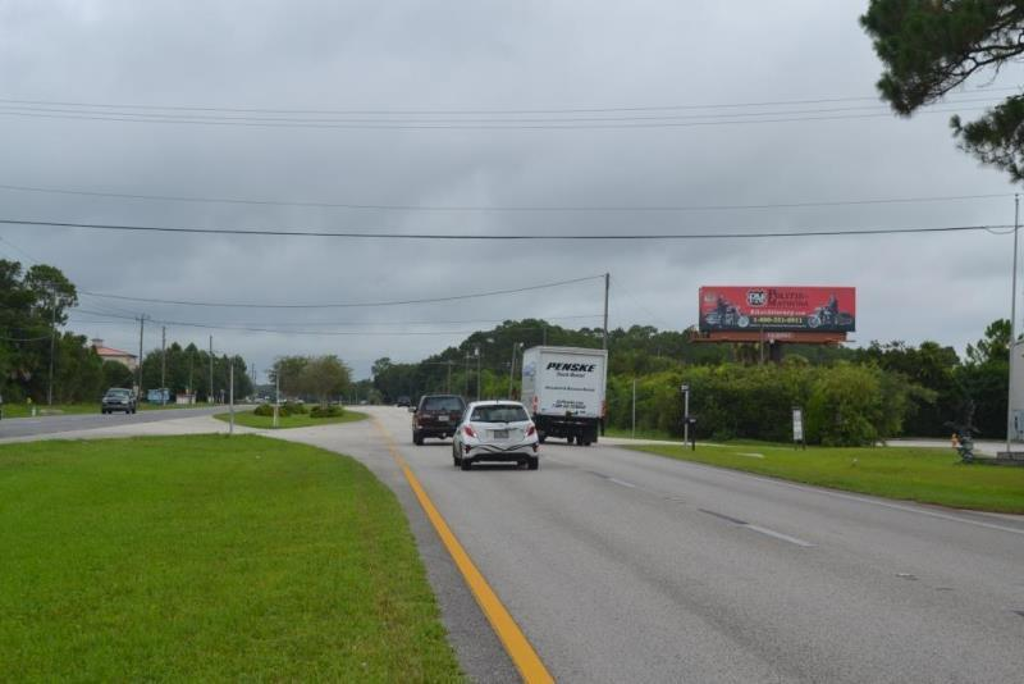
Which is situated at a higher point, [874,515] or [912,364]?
[912,364]

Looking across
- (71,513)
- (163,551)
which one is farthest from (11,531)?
(163,551)

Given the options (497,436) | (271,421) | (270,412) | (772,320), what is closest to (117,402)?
(270,412)

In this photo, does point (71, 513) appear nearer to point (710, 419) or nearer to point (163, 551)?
point (163, 551)

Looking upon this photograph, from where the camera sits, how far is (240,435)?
39.8 meters

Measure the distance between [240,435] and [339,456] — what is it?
1315cm

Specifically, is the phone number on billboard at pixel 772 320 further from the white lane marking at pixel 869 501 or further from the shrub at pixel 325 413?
the white lane marking at pixel 869 501

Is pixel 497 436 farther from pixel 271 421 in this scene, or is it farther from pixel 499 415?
pixel 271 421

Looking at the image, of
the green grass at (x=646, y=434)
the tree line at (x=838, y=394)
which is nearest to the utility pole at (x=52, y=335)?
the tree line at (x=838, y=394)

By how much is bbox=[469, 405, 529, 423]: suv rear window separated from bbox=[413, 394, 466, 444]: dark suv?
12.4 metres

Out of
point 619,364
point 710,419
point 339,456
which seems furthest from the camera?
point 619,364

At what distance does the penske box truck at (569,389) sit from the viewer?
38.2 metres

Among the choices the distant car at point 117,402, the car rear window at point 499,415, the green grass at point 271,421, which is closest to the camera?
the car rear window at point 499,415

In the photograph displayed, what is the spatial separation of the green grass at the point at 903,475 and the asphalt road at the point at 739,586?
2237 mm

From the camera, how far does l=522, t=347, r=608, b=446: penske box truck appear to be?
38250 millimetres
